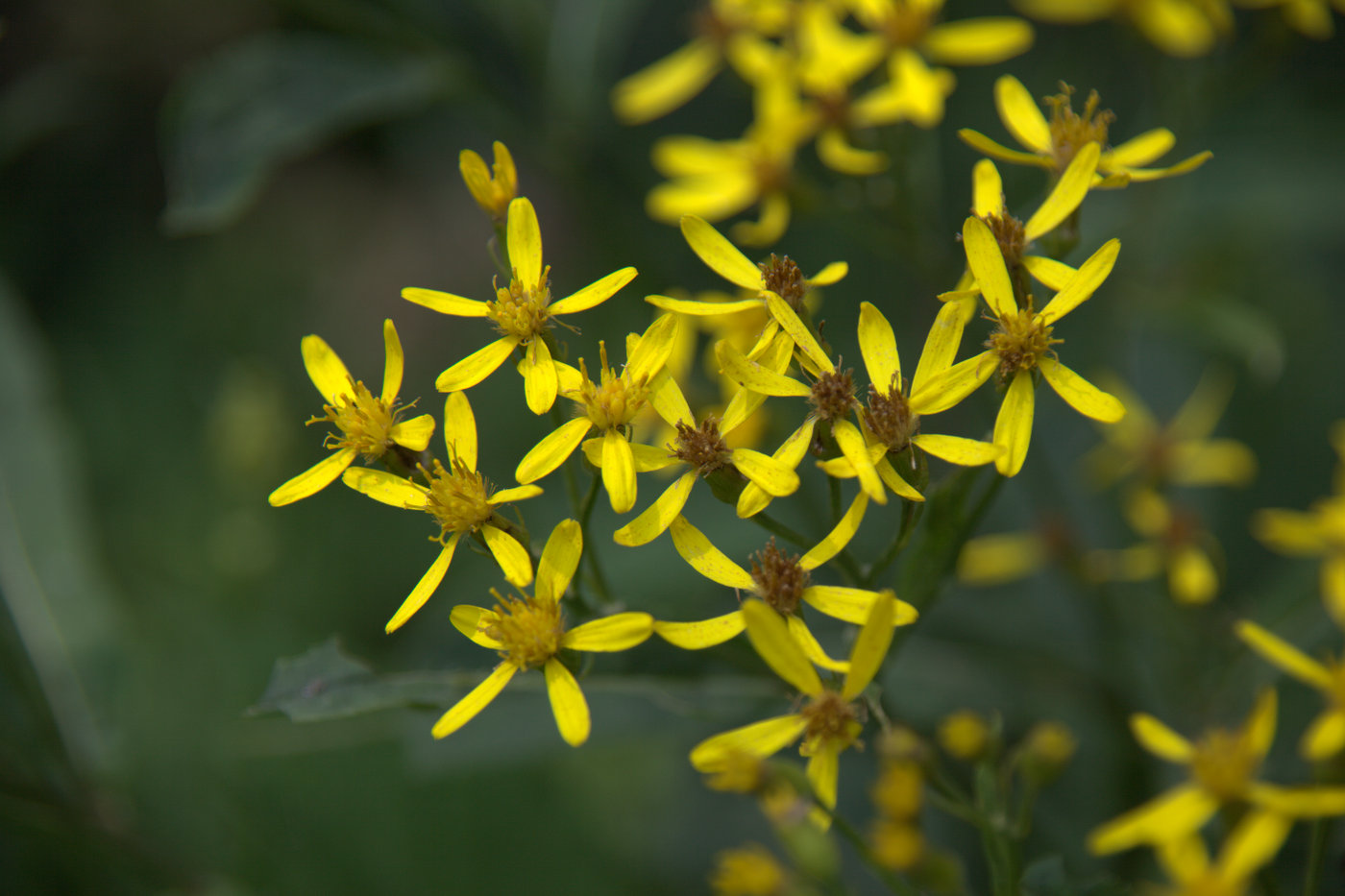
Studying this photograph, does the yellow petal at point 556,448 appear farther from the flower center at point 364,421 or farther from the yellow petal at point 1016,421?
the yellow petal at point 1016,421

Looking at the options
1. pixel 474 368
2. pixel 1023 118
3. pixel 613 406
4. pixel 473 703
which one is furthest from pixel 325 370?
pixel 1023 118

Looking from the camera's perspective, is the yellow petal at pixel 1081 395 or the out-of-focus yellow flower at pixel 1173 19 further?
the out-of-focus yellow flower at pixel 1173 19

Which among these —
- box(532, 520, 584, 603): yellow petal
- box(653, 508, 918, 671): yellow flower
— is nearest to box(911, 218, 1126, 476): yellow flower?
box(653, 508, 918, 671): yellow flower

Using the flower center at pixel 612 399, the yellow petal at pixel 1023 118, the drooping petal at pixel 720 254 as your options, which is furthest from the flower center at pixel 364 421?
the yellow petal at pixel 1023 118

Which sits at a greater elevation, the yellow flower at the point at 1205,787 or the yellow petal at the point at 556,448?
the yellow petal at the point at 556,448

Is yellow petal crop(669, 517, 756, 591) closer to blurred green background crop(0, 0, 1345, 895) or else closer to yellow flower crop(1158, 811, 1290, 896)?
blurred green background crop(0, 0, 1345, 895)

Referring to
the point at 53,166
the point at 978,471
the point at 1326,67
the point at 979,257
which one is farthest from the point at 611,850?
the point at 53,166
